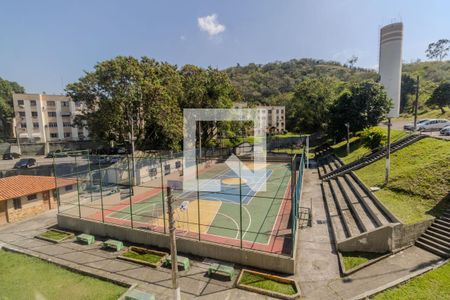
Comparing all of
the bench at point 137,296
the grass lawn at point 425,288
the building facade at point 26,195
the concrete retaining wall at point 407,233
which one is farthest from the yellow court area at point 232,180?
the grass lawn at point 425,288

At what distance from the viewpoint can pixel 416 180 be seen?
1498 centimetres

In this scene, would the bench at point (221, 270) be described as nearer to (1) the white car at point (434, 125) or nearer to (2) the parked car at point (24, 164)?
(1) the white car at point (434, 125)

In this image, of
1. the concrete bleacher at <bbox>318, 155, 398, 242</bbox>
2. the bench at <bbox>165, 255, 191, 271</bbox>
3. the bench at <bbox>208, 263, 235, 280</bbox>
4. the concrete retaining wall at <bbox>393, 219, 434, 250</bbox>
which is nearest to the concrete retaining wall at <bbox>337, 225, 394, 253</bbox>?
the concrete retaining wall at <bbox>393, 219, 434, 250</bbox>

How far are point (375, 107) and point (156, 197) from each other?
2945 cm

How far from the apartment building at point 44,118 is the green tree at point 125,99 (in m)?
29.3

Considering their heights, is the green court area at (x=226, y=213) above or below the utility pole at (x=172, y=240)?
below

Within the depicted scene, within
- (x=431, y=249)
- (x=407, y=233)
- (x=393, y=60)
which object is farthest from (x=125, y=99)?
(x=393, y=60)

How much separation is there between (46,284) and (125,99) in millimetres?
18710

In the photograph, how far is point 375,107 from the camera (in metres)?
32.2

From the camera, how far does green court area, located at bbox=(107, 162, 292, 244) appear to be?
14.7 m

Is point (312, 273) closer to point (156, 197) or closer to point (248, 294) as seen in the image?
point (248, 294)

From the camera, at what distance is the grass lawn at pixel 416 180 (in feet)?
41.1

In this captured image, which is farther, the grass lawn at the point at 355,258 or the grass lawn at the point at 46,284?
the grass lawn at the point at 355,258

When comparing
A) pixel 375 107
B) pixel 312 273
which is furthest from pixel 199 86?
pixel 312 273
